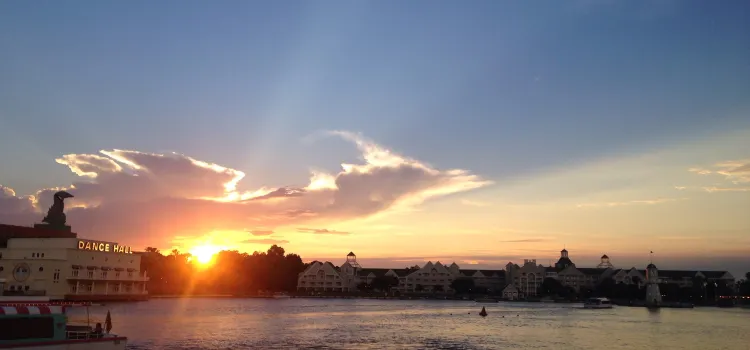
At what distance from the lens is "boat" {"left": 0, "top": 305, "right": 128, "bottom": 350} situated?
2973 centimetres

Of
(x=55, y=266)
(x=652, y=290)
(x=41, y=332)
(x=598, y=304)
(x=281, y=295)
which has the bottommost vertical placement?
(x=281, y=295)

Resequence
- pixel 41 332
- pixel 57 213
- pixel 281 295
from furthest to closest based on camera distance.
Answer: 1. pixel 281 295
2. pixel 57 213
3. pixel 41 332

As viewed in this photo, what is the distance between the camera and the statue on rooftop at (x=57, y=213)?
A: 129 meters

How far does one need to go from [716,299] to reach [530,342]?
16869 centimetres

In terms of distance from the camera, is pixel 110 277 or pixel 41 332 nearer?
pixel 41 332

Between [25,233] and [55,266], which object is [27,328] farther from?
[25,233]

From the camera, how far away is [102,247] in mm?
117250

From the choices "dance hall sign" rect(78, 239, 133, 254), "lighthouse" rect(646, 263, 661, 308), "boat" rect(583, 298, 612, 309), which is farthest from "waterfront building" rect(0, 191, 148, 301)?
"lighthouse" rect(646, 263, 661, 308)

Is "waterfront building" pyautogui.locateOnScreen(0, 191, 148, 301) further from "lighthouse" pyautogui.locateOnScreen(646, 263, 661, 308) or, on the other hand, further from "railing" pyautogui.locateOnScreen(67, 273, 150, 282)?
"lighthouse" pyautogui.locateOnScreen(646, 263, 661, 308)

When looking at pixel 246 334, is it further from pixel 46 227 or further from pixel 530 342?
pixel 46 227

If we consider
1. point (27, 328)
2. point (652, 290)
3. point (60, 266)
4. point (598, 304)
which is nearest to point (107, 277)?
point (60, 266)

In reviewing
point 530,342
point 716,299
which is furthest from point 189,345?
point 716,299

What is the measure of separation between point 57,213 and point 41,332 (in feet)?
367

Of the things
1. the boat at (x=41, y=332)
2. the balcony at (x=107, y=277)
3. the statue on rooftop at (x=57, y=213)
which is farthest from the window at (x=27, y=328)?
the statue on rooftop at (x=57, y=213)
